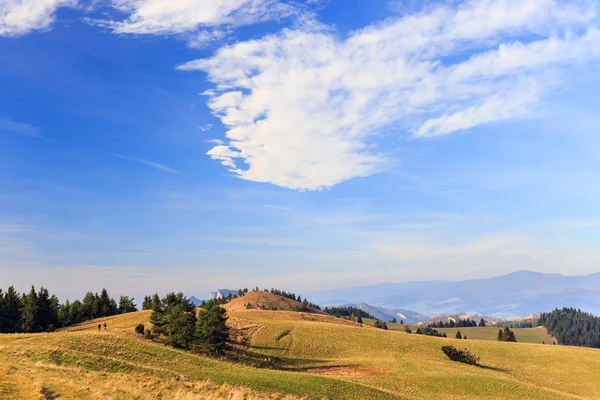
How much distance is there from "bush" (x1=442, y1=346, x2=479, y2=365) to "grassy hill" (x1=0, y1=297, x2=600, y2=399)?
1528 millimetres

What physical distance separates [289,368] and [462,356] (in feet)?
104

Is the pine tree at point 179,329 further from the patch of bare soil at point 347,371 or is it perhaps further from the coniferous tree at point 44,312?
the coniferous tree at point 44,312

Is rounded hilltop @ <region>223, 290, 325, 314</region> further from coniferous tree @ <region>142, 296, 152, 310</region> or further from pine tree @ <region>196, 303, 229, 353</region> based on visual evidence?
pine tree @ <region>196, 303, 229, 353</region>

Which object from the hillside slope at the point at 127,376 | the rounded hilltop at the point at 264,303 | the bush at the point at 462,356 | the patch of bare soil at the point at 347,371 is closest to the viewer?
the hillside slope at the point at 127,376

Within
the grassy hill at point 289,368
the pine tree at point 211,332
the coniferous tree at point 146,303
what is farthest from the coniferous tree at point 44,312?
the pine tree at point 211,332

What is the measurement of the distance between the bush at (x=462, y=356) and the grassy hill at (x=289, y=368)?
153 cm

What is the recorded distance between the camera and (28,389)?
2170 centimetres

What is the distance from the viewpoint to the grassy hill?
1129 inches

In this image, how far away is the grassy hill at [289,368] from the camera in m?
28.7

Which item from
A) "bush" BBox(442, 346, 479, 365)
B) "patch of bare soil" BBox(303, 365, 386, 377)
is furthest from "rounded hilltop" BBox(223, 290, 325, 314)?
"patch of bare soil" BBox(303, 365, 386, 377)

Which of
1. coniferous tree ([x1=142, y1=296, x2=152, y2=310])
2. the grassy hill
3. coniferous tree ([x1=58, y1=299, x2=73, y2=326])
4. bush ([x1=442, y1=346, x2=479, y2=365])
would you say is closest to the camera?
the grassy hill

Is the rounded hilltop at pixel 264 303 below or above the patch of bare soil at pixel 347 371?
above

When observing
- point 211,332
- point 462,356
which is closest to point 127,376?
point 211,332

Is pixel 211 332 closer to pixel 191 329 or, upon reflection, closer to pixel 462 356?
pixel 191 329
